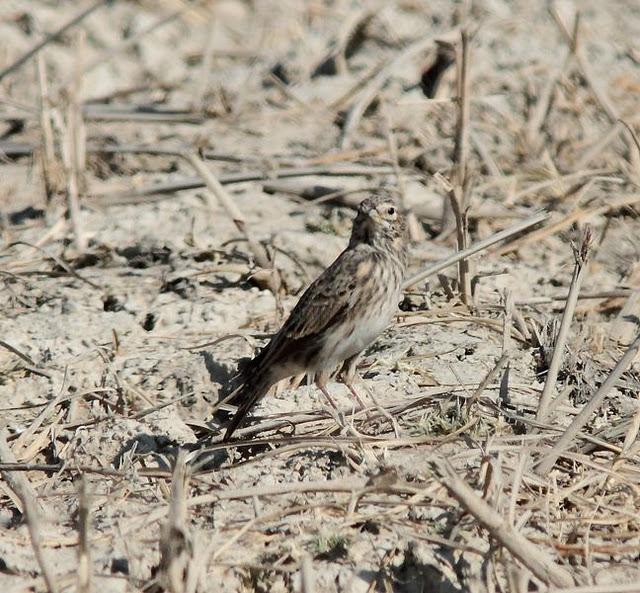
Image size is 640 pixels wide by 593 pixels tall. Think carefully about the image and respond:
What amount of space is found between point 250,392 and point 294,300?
1.33 meters

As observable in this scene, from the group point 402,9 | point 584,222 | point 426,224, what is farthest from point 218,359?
point 402,9

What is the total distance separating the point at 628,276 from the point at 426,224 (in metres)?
1.26

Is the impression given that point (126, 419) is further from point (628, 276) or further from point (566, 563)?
point (628, 276)

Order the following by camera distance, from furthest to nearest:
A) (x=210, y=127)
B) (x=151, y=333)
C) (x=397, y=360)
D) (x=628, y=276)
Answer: (x=210, y=127), (x=628, y=276), (x=151, y=333), (x=397, y=360)

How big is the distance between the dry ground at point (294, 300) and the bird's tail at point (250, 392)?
0.09m

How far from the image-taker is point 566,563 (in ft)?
14.2

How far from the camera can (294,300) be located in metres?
6.50

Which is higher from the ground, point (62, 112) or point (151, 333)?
point (62, 112)

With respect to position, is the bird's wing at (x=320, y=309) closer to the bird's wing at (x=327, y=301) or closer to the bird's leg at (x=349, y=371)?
the bird's wing at (x=327, y=301)

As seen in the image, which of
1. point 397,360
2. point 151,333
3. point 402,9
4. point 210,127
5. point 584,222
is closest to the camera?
point 397,360

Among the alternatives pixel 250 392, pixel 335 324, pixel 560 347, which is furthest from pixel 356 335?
pixel 560 347

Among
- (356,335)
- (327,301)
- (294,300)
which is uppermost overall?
(327,301)

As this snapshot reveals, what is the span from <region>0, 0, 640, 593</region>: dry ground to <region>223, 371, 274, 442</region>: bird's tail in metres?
0.09

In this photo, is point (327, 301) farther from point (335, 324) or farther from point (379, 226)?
point (379, 226)
